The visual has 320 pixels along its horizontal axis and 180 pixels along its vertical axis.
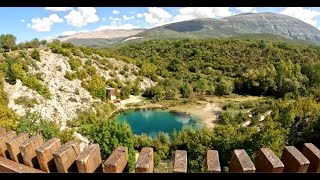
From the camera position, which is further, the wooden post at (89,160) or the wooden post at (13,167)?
the wooden post at (13,167)

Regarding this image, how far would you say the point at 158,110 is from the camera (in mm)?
33062

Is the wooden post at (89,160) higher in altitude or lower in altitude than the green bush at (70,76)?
higher

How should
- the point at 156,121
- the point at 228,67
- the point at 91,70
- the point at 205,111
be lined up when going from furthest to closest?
the point at 228,67 < the point at 91,70 < the point at 205,111 < the point at 156,121

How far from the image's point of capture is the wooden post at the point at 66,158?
67.7 inches

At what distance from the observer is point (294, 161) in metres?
1.53

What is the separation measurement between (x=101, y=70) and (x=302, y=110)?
22201mm

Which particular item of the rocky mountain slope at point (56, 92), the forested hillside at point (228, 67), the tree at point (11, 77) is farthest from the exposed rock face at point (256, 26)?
the tree at point (11, 77)

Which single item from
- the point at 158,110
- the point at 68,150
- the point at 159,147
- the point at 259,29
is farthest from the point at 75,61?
the point at 259,29

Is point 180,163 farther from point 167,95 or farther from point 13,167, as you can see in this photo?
point 167,95

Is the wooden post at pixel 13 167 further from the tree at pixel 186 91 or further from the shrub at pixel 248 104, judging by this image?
the tree at pixel 186 91

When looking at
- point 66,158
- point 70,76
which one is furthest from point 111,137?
point 70,76

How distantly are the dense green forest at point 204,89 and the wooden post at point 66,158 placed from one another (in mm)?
9860

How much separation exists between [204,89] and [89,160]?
126 ft
